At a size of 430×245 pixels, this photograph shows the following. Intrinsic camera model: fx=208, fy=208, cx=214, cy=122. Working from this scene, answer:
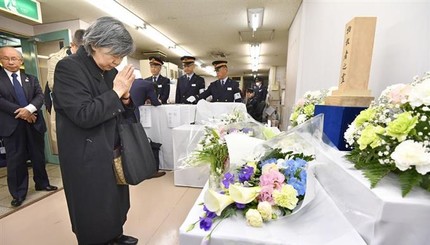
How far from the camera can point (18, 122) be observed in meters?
2.08

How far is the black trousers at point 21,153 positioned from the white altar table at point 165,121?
1.20 m

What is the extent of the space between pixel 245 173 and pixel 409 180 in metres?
0.49

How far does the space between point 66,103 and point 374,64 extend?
2.03 m

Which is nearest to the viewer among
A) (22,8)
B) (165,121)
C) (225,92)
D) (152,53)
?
(22,8)

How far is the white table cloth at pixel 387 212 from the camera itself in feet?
1.89

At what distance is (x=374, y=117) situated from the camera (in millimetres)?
792

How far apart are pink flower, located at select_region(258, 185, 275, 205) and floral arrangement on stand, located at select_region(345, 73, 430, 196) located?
1.00ft

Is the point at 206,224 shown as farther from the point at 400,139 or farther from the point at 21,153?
the point at 21,153

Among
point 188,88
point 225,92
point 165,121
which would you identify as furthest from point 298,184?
point 188,88

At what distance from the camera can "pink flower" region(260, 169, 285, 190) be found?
2.41 feet

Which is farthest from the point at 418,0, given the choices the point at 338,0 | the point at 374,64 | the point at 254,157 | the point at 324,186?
the point at 254,157

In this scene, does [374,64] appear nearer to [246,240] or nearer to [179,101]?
[246,240]

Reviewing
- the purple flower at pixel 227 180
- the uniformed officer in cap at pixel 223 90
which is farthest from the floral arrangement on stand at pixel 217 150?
the uniformed officer in cap at pixel 223 90

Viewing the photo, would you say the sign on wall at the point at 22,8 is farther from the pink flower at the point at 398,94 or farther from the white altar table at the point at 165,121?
the pink flower at the point at 398,94
